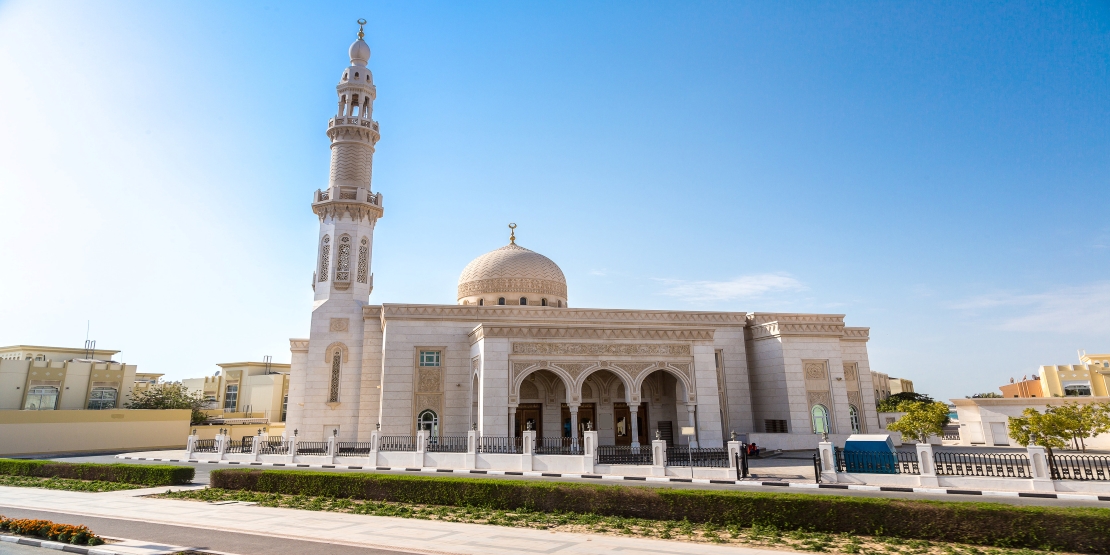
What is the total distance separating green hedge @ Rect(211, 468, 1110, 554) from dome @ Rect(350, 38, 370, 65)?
24.3m

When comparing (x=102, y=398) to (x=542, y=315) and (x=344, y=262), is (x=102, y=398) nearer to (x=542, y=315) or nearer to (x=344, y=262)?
(x=344, y=262)

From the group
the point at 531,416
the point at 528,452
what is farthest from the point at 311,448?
the point at 528,452

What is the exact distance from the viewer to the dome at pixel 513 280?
103ft

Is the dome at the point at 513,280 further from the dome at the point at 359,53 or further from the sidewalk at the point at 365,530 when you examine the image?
the sidewalk at the point at 365,530

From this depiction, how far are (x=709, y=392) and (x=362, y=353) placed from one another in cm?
1576

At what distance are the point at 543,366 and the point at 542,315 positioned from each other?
4443mm

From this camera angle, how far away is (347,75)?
31.6 metres

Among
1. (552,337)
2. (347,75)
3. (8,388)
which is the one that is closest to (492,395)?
(552,337)

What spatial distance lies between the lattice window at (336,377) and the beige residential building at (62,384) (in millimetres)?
19168

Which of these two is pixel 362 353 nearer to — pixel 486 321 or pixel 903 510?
pixel 486 321

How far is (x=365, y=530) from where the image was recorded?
34.7ft

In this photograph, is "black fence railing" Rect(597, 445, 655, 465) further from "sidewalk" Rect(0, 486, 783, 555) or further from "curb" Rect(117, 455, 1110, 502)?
"sidewalk" Rect(0, 486, 783, 555)

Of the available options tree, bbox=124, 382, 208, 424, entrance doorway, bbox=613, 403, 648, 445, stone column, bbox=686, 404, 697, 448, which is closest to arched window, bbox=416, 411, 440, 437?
entrance doorway, bbox=613, 403, 648, 445

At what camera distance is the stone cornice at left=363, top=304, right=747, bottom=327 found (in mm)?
27016
